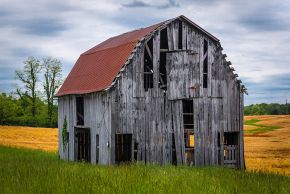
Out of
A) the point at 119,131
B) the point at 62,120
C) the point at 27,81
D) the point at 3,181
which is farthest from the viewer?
the point at 27,81

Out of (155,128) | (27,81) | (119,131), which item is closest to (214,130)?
(155,128)

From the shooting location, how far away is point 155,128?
81.3 feet

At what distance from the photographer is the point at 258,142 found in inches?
1950

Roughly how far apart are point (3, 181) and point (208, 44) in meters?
14.8

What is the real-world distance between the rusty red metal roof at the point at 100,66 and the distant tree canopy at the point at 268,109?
7640 centimetres

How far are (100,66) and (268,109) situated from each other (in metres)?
86.8

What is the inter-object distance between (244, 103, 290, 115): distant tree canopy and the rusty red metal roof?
76.4 m

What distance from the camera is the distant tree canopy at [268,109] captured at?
103619mm

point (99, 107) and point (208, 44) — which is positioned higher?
point (208, 44)

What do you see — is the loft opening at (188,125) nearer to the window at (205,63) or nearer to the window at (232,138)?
the window at (205,63)

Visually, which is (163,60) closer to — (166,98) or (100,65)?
(166,98)

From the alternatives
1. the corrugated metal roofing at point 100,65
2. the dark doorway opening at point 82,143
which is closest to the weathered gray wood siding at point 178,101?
the corrugated metal roofing at point 100,65

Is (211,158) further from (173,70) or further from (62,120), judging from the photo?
(62,120)

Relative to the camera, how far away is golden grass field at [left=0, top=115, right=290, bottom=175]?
30.2m
